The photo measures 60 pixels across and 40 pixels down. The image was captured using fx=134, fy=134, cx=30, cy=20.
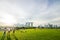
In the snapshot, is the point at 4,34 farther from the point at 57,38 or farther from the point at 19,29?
the point at 57,38

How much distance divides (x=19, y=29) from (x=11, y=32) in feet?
1.83

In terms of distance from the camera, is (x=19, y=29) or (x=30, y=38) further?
(x=19, y=29)

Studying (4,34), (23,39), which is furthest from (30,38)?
(4,34)

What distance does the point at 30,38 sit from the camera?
5953 mm

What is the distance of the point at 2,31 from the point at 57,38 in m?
2.58

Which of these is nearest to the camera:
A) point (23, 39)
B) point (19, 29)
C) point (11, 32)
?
point (23, 39)

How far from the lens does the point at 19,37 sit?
6059mm

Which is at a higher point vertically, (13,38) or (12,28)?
(12,28)

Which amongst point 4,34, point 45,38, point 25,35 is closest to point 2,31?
point 4,34

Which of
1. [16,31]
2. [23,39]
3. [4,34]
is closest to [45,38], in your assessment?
[23,39]

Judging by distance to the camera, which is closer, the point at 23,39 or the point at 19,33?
the point at 23,39

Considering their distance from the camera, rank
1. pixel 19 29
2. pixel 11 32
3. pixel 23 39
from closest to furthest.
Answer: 1. pixel 23 39
2. pixel 11 32
3. pixel 19 29

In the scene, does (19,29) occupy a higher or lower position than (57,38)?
higher

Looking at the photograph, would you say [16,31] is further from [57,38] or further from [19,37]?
[57,38]
